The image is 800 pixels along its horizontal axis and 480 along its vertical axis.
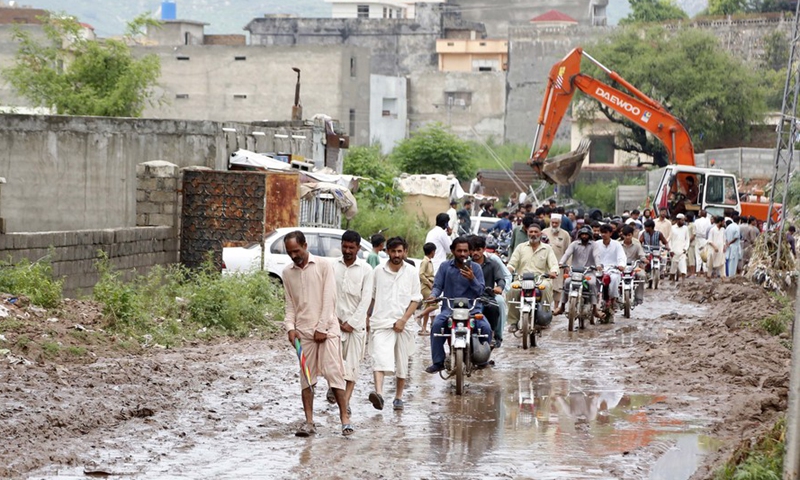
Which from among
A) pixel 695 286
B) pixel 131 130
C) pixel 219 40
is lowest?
pixel 695 286

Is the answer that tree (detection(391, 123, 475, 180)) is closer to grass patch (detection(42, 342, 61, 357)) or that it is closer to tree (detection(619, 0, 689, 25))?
grass patch (detection(42, 342, 61, 357))

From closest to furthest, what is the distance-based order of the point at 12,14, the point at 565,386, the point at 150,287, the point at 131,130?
the point at 565,386
the point at 150,287
the point at 131,130
the point at 12,14

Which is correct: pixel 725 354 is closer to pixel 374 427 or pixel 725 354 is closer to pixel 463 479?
pixel 374 427

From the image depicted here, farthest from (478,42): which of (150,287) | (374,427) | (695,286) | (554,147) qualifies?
(374,427)

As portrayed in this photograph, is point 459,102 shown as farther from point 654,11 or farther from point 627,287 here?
point 627,287

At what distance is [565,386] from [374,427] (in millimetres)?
3346

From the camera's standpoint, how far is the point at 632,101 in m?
36.9

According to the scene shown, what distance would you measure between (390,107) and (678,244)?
3715 cm

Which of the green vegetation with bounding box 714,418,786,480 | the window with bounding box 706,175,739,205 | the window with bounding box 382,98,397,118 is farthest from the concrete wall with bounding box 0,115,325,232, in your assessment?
the window with bounding box 382,98,397,118

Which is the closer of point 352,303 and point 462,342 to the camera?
point 352,303

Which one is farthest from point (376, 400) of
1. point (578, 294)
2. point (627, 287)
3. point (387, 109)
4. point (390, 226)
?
point (387, 109)

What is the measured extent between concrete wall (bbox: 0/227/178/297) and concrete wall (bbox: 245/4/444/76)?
189 feet

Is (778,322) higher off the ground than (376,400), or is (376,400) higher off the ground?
(778,322)

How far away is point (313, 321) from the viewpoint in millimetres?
10914
